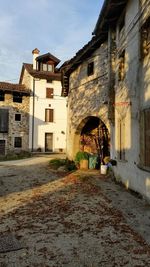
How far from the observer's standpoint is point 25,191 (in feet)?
32.9

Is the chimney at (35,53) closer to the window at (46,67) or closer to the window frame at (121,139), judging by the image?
the window at (46,67)

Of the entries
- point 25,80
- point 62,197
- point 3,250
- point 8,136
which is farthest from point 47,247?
point 25,80

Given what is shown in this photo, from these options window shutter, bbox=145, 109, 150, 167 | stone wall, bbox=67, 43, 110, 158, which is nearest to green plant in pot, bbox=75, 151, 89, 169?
stone wall, bbox=67, 43, 110, 158

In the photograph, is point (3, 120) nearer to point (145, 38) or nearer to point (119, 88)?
point (119, 88)

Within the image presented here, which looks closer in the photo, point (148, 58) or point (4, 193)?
point (148, 58)

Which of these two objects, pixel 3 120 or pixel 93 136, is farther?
pixel 3 120

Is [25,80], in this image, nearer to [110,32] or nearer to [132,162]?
[110,32]

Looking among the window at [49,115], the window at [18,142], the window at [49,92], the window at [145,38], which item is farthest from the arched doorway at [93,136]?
the window at [49,92]

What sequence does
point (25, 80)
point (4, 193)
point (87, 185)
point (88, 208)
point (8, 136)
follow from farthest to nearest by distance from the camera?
point (25, 80) < point (8, 136) < point (87, 185) < point (4, 193) < point (88, 208)

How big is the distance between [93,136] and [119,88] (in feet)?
22.4

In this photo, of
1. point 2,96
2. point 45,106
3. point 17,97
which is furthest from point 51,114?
point 2,96

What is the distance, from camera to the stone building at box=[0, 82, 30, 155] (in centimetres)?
2964

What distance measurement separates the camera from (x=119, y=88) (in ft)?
37.6

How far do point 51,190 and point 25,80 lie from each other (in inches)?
1020
